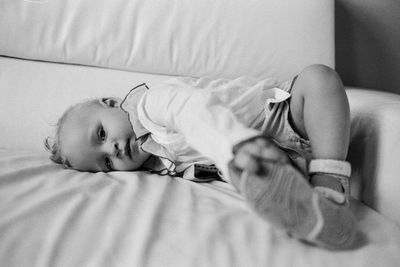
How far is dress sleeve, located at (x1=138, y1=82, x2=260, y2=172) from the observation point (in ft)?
1.77

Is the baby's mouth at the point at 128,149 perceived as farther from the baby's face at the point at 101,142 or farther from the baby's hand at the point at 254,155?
the baby's hand at the point at 254,155

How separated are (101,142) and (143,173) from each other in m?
0.13

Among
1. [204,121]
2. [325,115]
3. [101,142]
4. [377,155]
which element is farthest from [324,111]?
[101,142]

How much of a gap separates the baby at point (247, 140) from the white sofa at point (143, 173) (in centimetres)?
6

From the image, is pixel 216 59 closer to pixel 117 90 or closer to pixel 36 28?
pixel 117 90

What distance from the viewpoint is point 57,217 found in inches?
27.1

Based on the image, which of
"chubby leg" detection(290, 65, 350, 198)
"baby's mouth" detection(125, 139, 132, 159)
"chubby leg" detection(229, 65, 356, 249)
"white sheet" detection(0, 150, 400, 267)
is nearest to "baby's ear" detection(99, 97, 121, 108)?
"baby's mouth" detection(125, 139, 132, 159)

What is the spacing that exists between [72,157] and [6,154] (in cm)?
15

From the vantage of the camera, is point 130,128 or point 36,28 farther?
point 36,28

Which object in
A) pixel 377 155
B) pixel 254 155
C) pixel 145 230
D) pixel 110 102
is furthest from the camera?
pixel 110 102

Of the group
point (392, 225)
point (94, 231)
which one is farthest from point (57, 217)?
point (392, 225)

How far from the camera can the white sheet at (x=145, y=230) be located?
0.59 meters

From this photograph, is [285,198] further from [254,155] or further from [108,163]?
[108,163]

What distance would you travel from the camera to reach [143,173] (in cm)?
94
